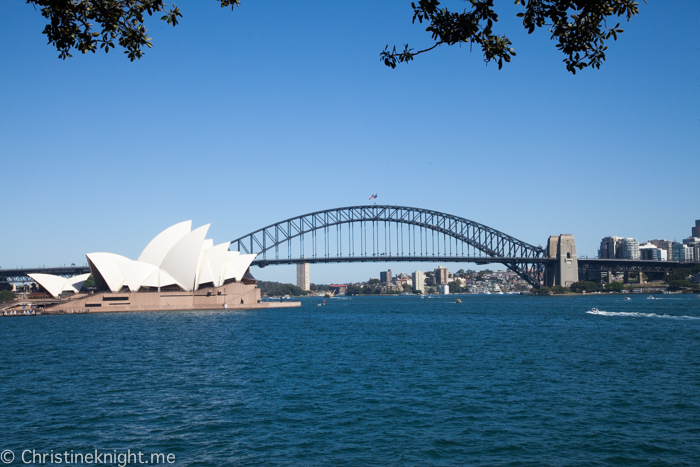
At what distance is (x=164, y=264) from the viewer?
6303 centimetres

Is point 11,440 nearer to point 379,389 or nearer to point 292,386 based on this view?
point 292,386

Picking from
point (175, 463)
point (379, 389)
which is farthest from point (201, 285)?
point (175, 463)

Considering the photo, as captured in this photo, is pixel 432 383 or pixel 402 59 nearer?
pixel 402 59

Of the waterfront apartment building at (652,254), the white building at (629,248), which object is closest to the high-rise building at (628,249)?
the white building at (629,248)

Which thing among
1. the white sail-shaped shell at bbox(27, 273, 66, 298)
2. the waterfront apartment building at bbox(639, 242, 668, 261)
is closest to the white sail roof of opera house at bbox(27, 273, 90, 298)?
the white sail-shaped shell at bbox(27, 273, 66, 298)

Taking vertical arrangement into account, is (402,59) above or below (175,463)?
above

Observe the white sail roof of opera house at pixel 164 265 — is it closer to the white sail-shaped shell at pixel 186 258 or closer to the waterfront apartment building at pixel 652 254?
the white sail-shaped shell at pixel 186 258

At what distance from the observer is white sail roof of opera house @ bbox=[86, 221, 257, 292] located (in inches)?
2422

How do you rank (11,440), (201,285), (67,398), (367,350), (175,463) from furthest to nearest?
(201,285) < (367,350) < (67,398) < (11,440) < (175,463)

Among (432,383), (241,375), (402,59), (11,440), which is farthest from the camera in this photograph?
(241,375)

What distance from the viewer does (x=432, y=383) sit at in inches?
654

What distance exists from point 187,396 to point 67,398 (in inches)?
125

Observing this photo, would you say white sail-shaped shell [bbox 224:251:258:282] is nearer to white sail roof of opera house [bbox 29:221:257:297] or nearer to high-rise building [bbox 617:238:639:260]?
white sail roof of opera house [bbox 29:221:257:297]

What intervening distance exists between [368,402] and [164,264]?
53148mm
